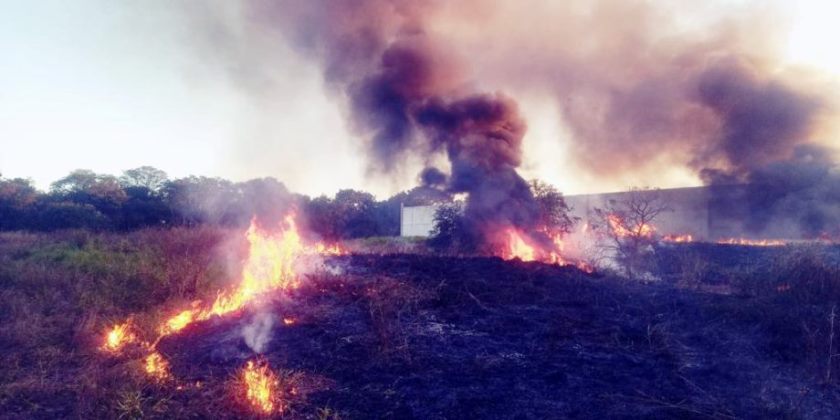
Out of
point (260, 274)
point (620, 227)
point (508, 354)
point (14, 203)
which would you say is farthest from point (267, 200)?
point (14, 203)

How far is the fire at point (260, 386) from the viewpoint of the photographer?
6051 mm

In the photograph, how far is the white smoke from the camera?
8.02 meters

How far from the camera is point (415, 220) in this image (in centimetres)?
3831

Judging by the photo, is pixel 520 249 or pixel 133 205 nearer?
pixel 520 249

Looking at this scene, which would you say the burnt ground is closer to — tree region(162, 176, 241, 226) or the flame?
the flame

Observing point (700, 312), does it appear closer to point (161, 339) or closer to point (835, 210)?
point (161, 339)

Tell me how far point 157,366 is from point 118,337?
1.52 metres

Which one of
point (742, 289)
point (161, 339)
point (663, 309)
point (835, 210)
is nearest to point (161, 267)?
point (161, 339)

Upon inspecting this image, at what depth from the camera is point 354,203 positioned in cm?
4506

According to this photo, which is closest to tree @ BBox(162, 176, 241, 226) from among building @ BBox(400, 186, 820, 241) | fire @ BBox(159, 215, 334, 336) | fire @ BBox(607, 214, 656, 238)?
fire @ BBox(159, 215, 334, 336)

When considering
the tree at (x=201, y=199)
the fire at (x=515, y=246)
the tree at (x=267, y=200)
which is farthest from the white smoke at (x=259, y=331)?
the tree at (x=201, y=199)

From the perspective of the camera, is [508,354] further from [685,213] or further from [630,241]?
[685,213]

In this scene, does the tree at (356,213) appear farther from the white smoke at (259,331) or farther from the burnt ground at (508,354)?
the white smoke at (259,331)

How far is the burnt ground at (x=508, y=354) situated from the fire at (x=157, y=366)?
17 centimetres
